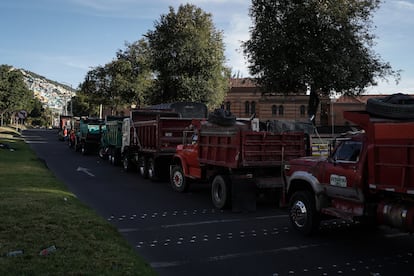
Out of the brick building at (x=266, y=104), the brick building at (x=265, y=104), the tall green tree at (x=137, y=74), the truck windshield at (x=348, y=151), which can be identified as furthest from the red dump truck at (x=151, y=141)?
the brick building at (x=265, y=104)

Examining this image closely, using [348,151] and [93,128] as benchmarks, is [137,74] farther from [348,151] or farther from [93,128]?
[348,151]

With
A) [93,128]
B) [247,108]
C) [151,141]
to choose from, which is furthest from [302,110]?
[151,141]

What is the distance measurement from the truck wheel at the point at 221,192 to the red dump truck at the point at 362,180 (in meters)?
2.42

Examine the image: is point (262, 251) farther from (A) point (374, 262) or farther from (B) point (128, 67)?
(B) point (128, 67)

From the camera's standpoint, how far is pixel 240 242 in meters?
8.09

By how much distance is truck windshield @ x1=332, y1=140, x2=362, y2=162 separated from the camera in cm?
761

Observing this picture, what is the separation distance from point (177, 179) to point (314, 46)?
48.1 feet

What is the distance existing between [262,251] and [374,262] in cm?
169

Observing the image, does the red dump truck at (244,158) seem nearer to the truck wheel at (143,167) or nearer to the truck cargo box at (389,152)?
the truck cargo box at (389,152)

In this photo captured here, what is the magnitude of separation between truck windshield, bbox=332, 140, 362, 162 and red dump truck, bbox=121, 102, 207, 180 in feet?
31.4

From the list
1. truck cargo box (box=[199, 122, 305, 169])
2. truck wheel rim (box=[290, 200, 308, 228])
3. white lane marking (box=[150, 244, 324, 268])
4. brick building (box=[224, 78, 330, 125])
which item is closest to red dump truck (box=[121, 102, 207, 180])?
truck cargo box (box=[199, 122, 305, 169])

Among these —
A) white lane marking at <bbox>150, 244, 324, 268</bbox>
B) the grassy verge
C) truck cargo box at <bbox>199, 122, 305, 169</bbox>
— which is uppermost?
truck cargo box at <bbox>199, 122, 305, 169</bbox>

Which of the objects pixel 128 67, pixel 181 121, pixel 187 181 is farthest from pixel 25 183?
pixel 128 67

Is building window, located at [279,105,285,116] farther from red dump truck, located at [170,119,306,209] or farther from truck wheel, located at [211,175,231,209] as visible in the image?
truck wheel, located at [211,175,231,209]
